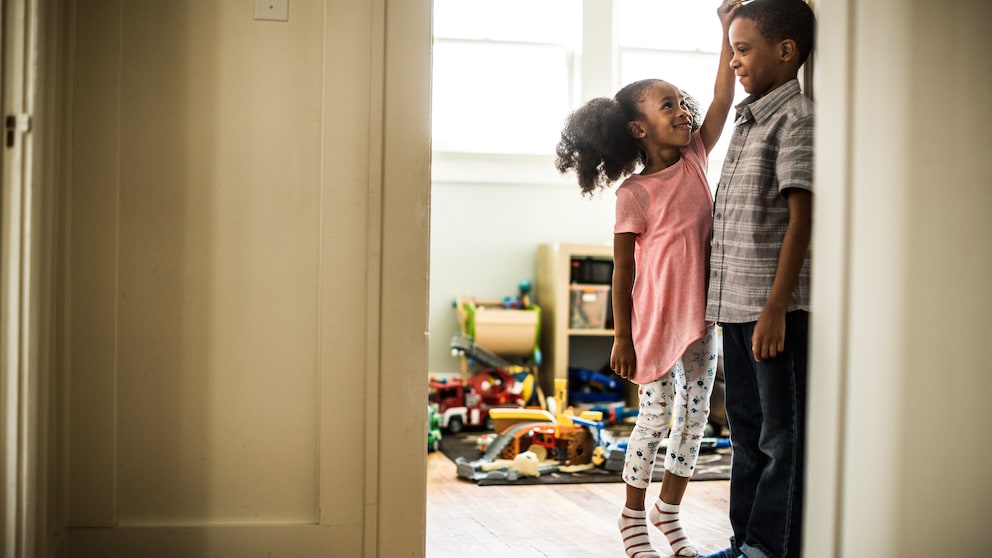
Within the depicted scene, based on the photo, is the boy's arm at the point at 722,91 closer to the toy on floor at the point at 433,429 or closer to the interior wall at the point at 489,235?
the toy on floor at the point at 433,429

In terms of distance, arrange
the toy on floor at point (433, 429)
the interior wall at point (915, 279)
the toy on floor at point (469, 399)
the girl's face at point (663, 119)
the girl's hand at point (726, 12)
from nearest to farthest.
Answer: the interior wall at point (915, 279) → the girl's hand at point (726, 12) → the girl's face at point (663, 119) → the toy on floor at point (433, 429) → the toy on floor at point (469, 399)

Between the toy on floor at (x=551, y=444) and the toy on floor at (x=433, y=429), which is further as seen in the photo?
the toy on floor at (x=433, y=429)

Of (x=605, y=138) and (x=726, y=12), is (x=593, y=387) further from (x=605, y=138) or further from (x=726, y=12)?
(x=726, y=12)

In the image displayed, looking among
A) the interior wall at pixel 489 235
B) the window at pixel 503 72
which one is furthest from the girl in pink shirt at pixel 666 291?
the window at pixel 503 72

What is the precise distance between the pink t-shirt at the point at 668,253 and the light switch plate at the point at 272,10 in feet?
2.45

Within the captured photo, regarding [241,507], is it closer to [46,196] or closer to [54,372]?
[54,372]

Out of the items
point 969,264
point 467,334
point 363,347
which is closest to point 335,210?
point 363,347

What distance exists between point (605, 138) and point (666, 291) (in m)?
0.37

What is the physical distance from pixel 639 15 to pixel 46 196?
3.24m

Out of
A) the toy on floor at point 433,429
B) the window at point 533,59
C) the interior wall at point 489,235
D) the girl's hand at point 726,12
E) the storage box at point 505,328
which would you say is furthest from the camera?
the window at point 533,59

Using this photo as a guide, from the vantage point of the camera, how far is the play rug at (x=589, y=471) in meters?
2.41

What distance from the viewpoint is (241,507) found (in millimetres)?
1454

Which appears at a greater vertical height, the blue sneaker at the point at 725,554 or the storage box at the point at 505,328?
the storage box at the point at 505,328

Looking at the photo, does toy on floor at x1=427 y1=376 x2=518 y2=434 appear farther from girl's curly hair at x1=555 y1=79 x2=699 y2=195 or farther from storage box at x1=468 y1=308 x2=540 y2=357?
girl's curly hair at x1=555 y1=79 x2=699 y2=195
